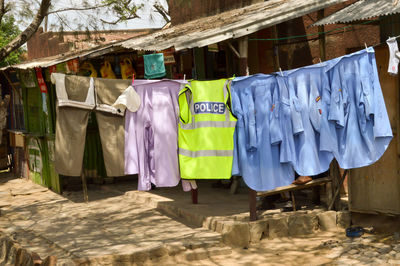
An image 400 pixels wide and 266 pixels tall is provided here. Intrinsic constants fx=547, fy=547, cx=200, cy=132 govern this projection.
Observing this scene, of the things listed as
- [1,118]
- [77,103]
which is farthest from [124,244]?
[1,118]

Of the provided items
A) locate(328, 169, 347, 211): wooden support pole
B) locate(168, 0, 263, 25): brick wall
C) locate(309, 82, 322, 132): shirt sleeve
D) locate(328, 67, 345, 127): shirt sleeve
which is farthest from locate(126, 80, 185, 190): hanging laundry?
locate(168, 0, 263, 25): brick wall

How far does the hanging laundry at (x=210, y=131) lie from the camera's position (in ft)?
21.0

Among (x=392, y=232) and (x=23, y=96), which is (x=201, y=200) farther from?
(x=23, y=96)

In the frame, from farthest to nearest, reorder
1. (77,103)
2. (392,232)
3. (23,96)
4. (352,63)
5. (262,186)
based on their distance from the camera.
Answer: (23,96)
(77,103)
(392,232)
(262,186)
(352,63)

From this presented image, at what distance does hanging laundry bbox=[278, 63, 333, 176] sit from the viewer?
6.12m

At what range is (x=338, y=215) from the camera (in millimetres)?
7379

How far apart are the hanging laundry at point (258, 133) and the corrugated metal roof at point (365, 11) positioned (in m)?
1.07

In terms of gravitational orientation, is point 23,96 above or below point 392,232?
above

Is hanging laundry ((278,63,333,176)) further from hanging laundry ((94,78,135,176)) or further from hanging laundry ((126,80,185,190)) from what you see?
hanging laundry ((94,78,135,176))

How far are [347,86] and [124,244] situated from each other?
319cm

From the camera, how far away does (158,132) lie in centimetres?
682

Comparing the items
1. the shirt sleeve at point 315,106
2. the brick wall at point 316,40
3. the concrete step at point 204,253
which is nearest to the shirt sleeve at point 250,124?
the shirt sleeve at point 315,106

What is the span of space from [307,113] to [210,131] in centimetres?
114

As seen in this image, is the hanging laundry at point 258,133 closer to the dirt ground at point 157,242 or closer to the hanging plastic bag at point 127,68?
the dirt ground at point 157,242
